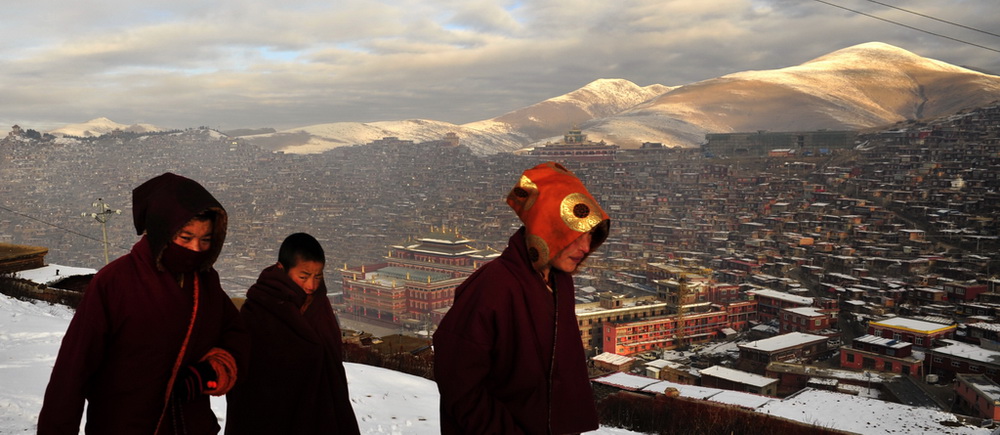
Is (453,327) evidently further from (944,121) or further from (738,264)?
(944,121)

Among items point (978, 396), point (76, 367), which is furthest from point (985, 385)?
point (76, 367)

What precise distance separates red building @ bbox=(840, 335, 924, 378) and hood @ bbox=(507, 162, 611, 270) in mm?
18268

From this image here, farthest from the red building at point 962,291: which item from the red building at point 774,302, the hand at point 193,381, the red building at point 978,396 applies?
the hand at point 193,381

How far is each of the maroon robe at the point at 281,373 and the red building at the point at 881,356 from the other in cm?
1807

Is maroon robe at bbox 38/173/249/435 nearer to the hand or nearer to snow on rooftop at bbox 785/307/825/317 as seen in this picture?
the hand

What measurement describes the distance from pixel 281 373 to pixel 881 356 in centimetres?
1906

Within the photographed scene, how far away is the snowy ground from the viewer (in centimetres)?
261

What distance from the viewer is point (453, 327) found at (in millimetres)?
1367

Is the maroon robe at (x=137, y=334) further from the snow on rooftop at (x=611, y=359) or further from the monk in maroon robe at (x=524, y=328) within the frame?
the snow on rooftop at (x=611, y=359)

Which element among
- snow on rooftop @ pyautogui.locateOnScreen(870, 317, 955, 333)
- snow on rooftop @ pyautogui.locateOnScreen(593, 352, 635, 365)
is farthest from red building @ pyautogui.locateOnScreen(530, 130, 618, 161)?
snow on rooftop @ pyautogui.locateOnScreen(593, 352, 635, 365)

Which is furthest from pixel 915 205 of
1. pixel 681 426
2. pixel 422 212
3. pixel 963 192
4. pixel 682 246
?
pixel 681 426

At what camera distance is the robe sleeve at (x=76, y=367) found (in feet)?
4.17

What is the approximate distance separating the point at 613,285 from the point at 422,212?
33700mm

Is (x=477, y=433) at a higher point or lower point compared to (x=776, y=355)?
higher
